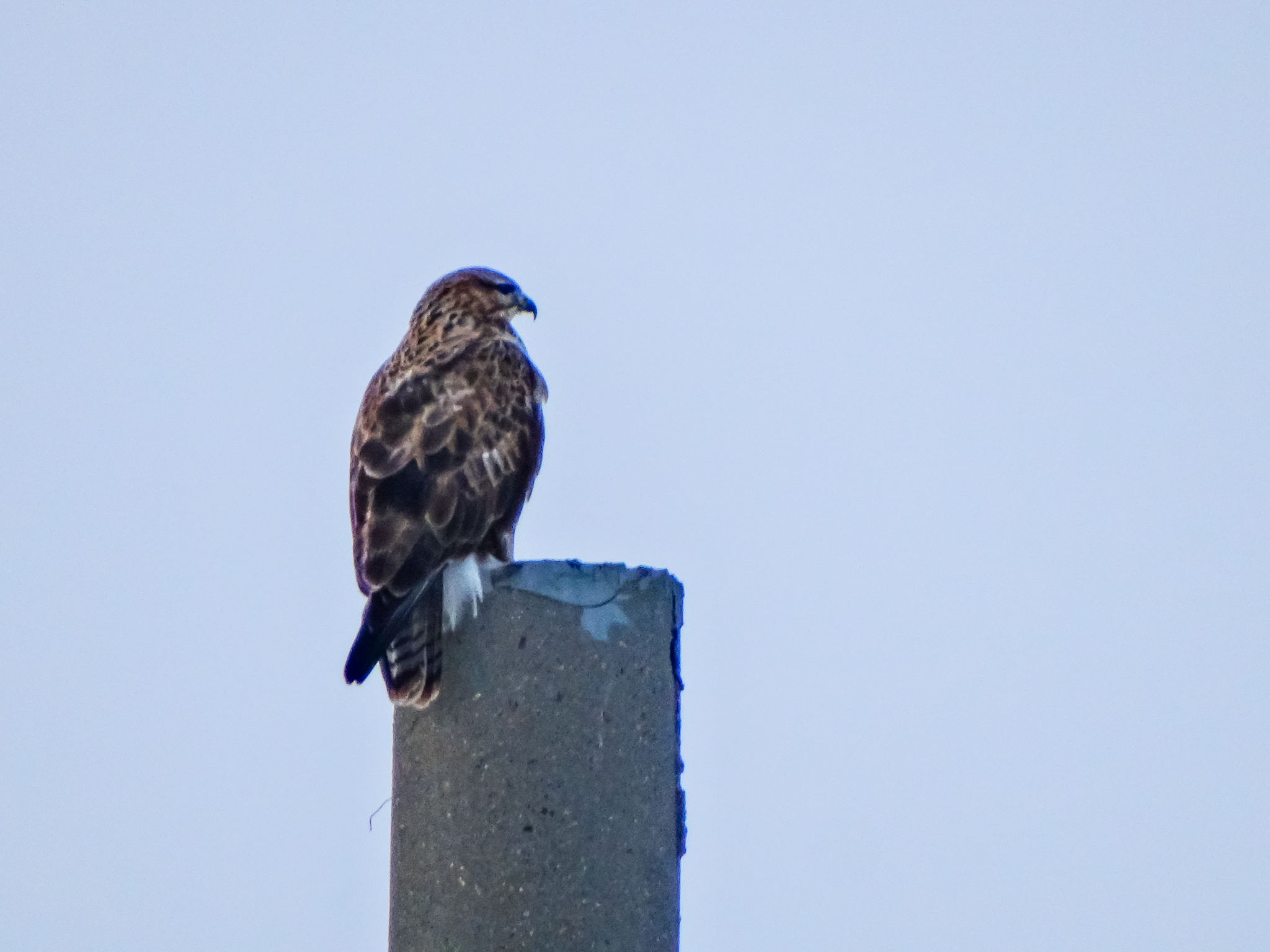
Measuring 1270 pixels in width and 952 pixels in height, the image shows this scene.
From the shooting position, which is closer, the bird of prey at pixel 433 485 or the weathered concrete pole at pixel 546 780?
the weathered concrete pole at pixel 546 780

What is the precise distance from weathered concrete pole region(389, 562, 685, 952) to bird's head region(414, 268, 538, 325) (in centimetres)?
292

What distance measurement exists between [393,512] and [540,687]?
1.32 metres

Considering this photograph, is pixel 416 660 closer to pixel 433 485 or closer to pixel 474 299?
pixel 433 485

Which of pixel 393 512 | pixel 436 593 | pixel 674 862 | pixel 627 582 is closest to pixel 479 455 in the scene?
pixel 393 512

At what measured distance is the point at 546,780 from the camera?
408 centimetres

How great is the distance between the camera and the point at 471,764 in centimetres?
412

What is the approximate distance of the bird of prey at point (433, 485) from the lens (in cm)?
→ 469

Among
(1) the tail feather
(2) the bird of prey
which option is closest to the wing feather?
(2) the bird of prey

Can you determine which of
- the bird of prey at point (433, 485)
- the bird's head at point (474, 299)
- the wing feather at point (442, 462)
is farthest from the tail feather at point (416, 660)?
the bird's head at point (474, 299)

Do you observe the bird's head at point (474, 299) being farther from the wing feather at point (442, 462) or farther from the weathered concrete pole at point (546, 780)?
the weathered concrete pole at point (546, 780)

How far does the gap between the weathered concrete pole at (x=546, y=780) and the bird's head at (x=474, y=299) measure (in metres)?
2.92

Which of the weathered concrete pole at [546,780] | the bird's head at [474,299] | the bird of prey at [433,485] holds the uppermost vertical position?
the bird's head at [474,299]

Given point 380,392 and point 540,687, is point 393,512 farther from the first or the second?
point 540,687

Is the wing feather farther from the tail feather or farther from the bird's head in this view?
the bird's head
